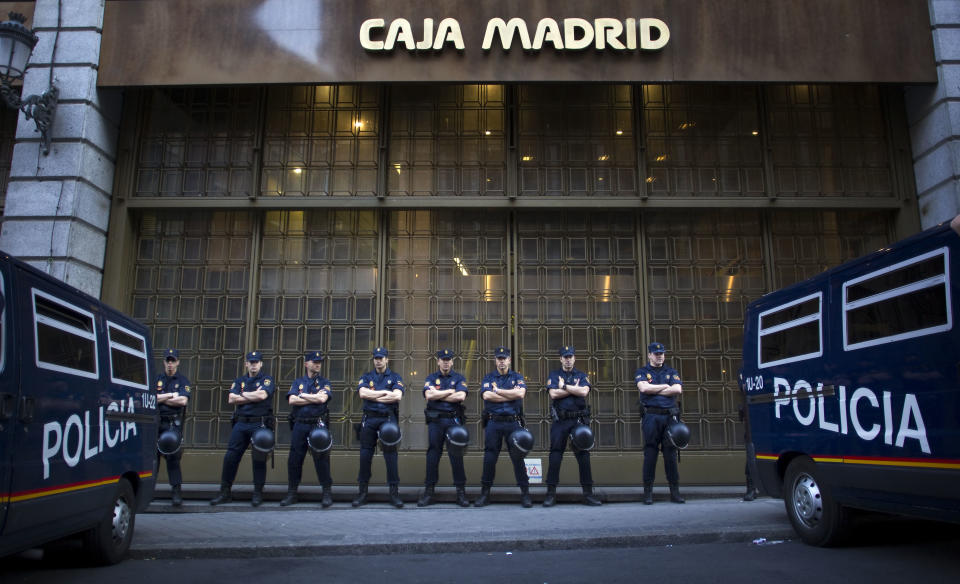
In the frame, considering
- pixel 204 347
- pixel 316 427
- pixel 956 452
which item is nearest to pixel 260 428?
pixel 316 427

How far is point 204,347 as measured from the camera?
10672 mm

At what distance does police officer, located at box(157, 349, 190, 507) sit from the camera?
9016mm

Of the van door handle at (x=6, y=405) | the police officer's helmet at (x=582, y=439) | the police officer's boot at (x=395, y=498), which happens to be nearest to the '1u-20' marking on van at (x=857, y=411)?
the police officer's helmet at (x=582, y=439)

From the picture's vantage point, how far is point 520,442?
8.88m

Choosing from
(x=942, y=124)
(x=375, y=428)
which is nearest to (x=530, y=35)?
(x=375, y=428)

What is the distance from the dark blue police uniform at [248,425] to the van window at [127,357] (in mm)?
2302

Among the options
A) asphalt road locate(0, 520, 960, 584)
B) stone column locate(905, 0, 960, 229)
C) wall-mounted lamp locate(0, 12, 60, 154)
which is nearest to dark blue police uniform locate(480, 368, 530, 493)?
asphalt road locate(0, 520, 960, 584)

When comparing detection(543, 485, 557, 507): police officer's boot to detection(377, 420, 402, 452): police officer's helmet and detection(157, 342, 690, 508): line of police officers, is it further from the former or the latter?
detection(377, 420, 402, 452): police officer's helmet

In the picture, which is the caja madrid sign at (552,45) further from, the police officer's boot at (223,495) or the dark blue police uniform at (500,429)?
the police officer's boot at (223,495)

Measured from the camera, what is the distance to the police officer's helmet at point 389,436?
8.90m

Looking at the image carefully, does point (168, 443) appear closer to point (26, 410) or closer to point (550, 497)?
point (26, 410)

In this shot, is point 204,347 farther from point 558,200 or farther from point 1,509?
point 1,509

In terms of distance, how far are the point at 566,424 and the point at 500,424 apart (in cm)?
88

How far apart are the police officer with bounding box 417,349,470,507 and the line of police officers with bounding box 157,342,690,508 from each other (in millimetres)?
13
